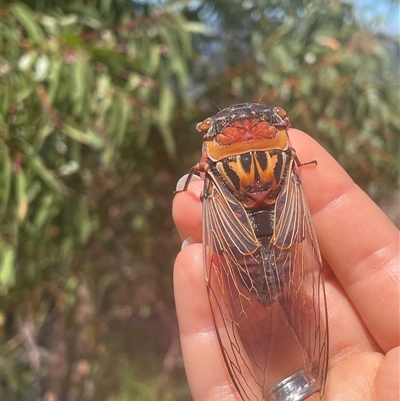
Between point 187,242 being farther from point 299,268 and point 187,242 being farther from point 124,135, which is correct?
point 124,135

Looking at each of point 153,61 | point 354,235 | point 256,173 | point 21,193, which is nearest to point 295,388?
point 354,235

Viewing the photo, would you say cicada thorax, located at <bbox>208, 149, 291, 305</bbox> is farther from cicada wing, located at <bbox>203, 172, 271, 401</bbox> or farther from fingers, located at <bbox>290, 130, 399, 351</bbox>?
fingers, located at <bbox>290, 130, 399, 351</bbox>

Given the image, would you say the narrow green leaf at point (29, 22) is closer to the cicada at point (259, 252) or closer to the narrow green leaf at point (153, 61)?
the narrow green leaf at point (153, 61)

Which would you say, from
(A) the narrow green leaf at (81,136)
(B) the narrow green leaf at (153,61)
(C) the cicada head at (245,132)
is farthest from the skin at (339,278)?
(B) the narrow green leaf at (153,61)

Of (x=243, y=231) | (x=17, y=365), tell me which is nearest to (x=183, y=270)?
(x=243, y=231)

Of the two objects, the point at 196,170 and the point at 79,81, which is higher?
the point at 79,81
